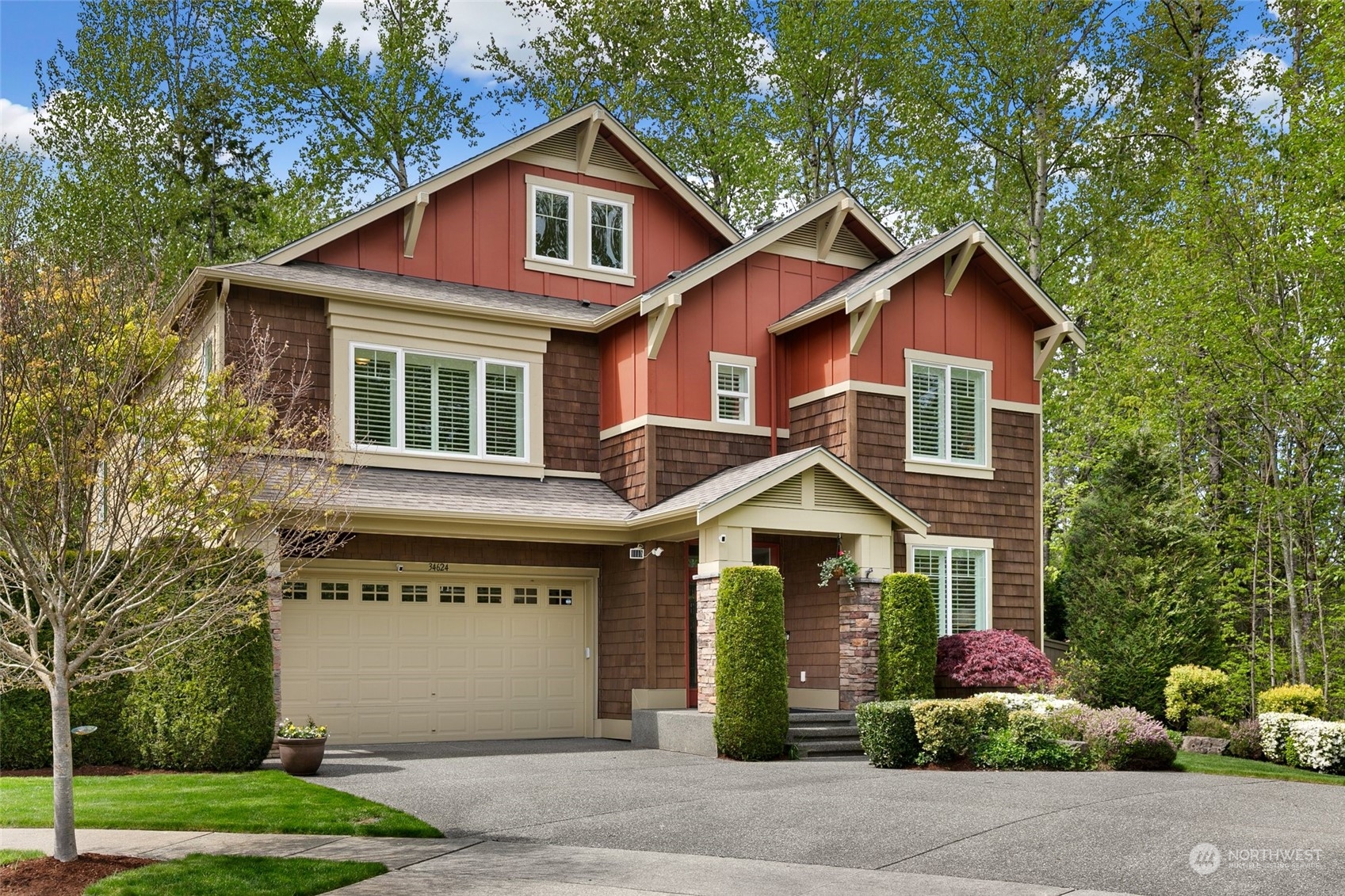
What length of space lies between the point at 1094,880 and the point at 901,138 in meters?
24.6

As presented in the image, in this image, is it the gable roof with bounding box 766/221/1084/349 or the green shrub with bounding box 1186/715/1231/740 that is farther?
the gable roof with bounding box 766/221/1084/349

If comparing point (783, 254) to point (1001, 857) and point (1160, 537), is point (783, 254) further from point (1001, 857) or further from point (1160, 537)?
point (1001, 857)

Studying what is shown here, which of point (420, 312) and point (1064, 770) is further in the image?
point (420, 312)

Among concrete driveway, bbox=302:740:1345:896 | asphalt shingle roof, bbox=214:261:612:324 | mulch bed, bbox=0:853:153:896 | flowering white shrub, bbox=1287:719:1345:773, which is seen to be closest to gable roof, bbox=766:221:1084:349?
asphalt shingle roof, bbox=214:261:612:324

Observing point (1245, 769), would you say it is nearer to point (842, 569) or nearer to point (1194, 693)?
point (1194, 693)

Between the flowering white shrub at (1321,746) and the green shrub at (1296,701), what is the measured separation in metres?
1.35

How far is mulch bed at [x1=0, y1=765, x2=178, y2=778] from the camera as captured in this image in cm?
1323

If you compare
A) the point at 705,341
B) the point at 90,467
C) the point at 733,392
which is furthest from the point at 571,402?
the point at 90,467

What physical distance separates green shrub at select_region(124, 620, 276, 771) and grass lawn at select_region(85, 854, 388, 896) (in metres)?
4.87

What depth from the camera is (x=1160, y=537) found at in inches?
786

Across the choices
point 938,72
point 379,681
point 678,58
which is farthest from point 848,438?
point 678,58

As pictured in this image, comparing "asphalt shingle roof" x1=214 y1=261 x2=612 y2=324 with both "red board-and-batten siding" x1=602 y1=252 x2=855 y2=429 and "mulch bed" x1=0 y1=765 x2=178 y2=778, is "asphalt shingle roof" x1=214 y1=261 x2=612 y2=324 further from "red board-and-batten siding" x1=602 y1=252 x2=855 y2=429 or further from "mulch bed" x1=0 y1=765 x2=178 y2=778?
"mulch bed" x1=0 y1=765 x2=178 y2=778

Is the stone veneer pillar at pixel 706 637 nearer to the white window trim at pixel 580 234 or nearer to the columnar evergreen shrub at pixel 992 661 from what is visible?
the columnar evergreen shrub at pixel 992 661

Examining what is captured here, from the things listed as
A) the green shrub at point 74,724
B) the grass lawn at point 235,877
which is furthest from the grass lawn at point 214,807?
the grass lawn at point 235,877
